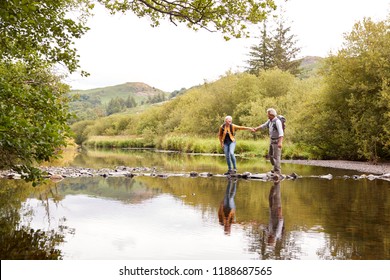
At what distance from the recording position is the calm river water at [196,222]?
655 centimetres

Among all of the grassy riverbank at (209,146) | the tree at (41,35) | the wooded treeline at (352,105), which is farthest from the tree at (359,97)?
the tree at (41,35)

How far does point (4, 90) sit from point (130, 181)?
8.35 m

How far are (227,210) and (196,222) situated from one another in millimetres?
1548

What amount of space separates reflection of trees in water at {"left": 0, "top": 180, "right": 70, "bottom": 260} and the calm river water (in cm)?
1

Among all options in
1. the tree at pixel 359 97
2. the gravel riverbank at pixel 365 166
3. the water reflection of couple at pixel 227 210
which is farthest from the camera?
the tree at pixel 359 97

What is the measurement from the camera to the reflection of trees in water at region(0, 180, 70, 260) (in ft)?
20.7

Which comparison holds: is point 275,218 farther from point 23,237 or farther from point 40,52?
point 40,52

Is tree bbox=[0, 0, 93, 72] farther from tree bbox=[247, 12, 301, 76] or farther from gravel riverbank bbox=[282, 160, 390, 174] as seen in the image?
tree bbox=[247, 12, 301, 76]

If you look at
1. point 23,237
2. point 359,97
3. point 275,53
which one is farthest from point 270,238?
point 275,53

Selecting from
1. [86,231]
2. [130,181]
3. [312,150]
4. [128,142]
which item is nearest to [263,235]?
[86,231]

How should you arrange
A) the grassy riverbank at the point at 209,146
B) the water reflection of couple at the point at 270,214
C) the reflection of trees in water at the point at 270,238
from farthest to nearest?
the grassy riverbank at the point at 209,146 < the water reflection of couple at the point at 270,214 < the reflection of trees in water at the point at 270,238

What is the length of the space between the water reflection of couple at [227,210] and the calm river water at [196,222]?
20mm

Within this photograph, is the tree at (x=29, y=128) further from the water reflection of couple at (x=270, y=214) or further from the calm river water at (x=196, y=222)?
the water reflection of couple at (x=270, y=214)

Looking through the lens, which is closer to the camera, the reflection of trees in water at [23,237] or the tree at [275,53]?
the reflection of trees in water at [23,237]
